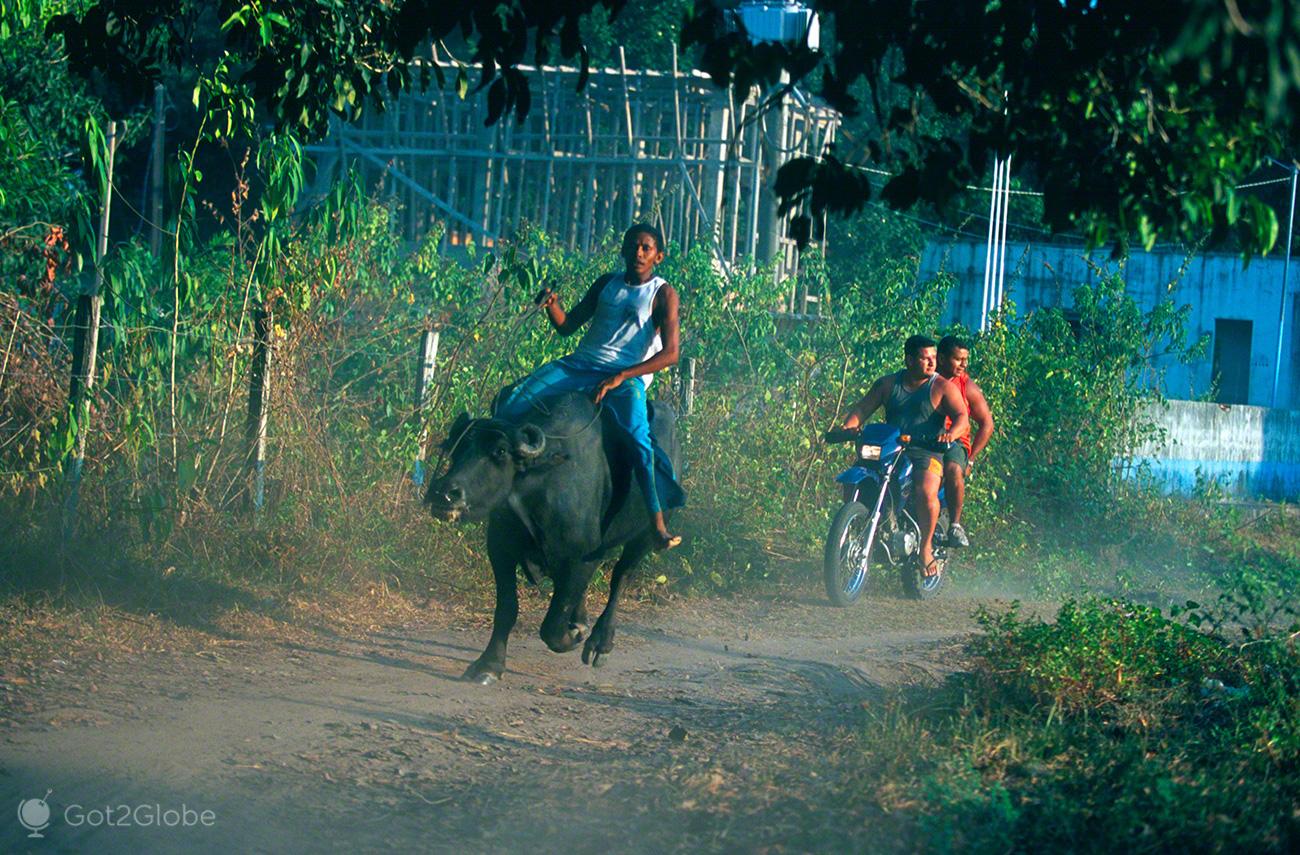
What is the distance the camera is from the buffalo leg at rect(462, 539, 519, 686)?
6.72 meters

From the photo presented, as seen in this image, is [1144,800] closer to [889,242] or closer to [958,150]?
[958,150]

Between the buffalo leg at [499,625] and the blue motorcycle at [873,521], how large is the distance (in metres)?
3.15

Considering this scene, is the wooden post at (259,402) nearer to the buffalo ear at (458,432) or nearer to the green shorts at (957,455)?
the buffalo ear at (458,432)

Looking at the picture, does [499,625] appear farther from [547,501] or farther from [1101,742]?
[1101,742]

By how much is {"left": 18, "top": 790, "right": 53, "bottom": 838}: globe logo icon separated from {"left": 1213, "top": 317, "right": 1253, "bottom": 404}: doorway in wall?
31309 mm

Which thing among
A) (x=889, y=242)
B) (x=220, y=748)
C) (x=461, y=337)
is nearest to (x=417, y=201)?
(x=889, y=242)

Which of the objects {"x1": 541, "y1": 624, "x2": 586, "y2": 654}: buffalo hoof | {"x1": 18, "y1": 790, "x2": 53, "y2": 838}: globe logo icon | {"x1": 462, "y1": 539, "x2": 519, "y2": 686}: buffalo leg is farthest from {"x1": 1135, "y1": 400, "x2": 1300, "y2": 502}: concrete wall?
{"x1": 18, "y1": 790, "x2": 53, "y2": 838}: globe logo icon

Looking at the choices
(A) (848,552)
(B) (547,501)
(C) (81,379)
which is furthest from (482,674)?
(A) (848,552)

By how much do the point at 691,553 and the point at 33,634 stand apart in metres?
4.54

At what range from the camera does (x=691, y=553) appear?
991 centimetres

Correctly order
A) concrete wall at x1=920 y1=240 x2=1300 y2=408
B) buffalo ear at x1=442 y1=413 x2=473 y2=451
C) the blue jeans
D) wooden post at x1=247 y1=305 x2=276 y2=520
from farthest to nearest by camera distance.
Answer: concrete wall at x1=920 y1=240 x2=1300 y2=408
wooden post at x1=247 y1=305 x2=276 y2=520
the blue jeans
buffalo ear at x1=442 y1=413 x2=473 y2=451

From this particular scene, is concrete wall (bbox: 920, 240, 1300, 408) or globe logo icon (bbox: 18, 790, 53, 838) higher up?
concrete wall (bbox: 920, 240, 1300, 408)

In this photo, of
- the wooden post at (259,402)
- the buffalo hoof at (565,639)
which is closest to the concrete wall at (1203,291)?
the wooden post at (259,402)

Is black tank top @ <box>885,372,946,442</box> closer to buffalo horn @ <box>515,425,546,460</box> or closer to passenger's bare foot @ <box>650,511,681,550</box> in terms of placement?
passenger's bare foot @ <box>650,511,681,550</box>
